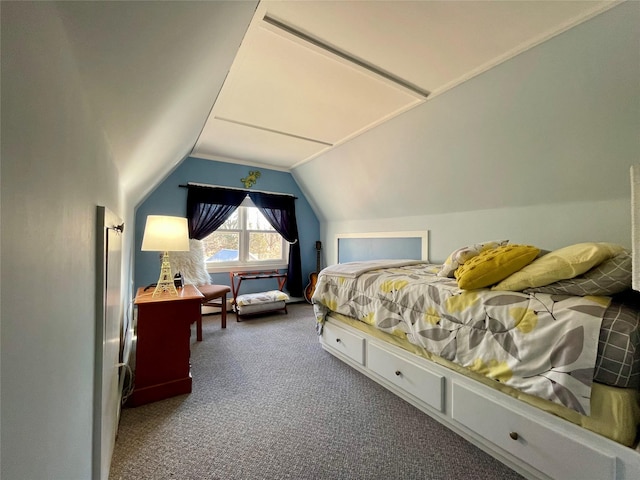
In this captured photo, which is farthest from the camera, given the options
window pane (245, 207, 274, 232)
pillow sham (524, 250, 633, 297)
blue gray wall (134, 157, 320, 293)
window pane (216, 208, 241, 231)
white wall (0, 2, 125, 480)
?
window pane (245, 207, 274, 232)

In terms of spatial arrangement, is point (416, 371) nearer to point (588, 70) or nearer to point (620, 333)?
point (620, 333)

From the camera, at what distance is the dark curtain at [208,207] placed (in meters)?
3.89

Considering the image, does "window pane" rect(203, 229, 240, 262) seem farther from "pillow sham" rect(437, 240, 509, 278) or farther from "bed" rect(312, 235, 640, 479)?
"pillow sham" rect(437, 240, 509, 278)

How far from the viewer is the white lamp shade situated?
6.72ft

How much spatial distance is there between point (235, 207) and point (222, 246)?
67cm

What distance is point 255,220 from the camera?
4574mm

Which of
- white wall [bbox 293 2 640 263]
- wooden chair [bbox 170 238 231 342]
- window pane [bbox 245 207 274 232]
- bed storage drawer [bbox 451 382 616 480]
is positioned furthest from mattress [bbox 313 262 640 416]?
window pane [bbox 245 207 274 232]

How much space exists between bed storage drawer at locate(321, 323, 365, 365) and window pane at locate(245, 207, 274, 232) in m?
2.46

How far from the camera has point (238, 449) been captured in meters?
1.48

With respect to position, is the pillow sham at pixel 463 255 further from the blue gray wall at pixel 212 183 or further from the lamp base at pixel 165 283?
the blue gray wall at pixel 212 183

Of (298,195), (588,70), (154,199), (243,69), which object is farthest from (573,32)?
(154,199)

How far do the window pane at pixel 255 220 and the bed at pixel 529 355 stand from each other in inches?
120

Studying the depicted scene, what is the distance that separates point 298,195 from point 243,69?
9.76 feet

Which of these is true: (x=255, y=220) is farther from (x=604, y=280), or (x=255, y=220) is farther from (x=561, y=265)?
(x=604, y=280)
